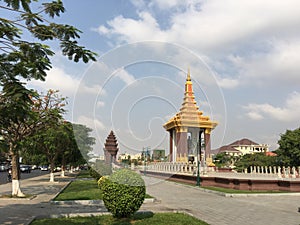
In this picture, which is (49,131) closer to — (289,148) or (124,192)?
(124,192)

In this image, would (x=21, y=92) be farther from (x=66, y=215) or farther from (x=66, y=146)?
(x=66, y=146)

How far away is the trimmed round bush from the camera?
8.33 m

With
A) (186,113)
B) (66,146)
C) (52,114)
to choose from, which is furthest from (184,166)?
(186,113)

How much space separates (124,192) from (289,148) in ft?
148

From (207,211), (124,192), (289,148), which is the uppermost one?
(289,148)

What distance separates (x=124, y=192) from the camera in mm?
8375

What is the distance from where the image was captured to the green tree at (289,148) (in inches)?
1852

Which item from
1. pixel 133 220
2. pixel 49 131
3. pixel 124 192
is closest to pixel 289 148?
pixel 49 131

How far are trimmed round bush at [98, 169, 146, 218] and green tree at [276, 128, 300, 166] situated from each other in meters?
43.9

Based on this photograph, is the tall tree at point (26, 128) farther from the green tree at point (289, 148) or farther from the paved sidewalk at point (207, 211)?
the green tree at point (289, 148)

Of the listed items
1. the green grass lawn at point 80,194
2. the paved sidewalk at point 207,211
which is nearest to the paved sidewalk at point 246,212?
the paved sidewalk at point 207,211

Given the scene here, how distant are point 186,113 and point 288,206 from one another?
5536 mm

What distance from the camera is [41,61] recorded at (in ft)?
19.9

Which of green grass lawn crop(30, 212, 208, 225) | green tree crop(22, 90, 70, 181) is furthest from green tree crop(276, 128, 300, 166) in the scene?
green grass lawn crop(30, 212, 208, 225)
